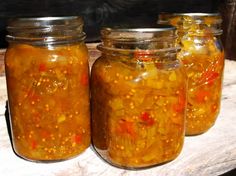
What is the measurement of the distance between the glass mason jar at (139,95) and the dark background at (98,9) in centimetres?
37

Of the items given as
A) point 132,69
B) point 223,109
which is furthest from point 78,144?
point 223,109

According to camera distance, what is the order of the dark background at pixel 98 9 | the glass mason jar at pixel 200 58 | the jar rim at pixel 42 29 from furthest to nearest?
the dark background at pixel 98 9, the glass mason jar at pixel 200 58, the jar rim at pixel 42 29

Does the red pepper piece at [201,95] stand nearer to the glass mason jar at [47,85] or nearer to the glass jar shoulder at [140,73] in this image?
the glass jar shoulder at [140,73]

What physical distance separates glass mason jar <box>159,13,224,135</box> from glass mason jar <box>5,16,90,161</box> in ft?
0.66

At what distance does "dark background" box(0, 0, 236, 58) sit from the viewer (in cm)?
101

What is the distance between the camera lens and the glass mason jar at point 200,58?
68 centimetres

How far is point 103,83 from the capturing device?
0.58m

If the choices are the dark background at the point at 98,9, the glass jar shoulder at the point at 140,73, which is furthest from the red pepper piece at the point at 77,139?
the dark background at the point at 98,9

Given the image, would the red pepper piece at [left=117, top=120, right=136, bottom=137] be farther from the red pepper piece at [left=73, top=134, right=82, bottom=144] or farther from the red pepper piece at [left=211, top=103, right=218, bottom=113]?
the red pepper piece at [left=211, top=103, right=218, bottom=113]

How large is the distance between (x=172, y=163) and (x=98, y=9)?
0.68m

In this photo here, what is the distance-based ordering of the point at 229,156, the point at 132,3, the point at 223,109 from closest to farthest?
1. the point at 229,156
2. the point at 223,109
3. the point at 132,3

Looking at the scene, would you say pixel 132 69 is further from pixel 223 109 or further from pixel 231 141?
pixel 223 109

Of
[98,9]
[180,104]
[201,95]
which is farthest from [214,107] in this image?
[98,9]

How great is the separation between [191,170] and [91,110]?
0.68ft
